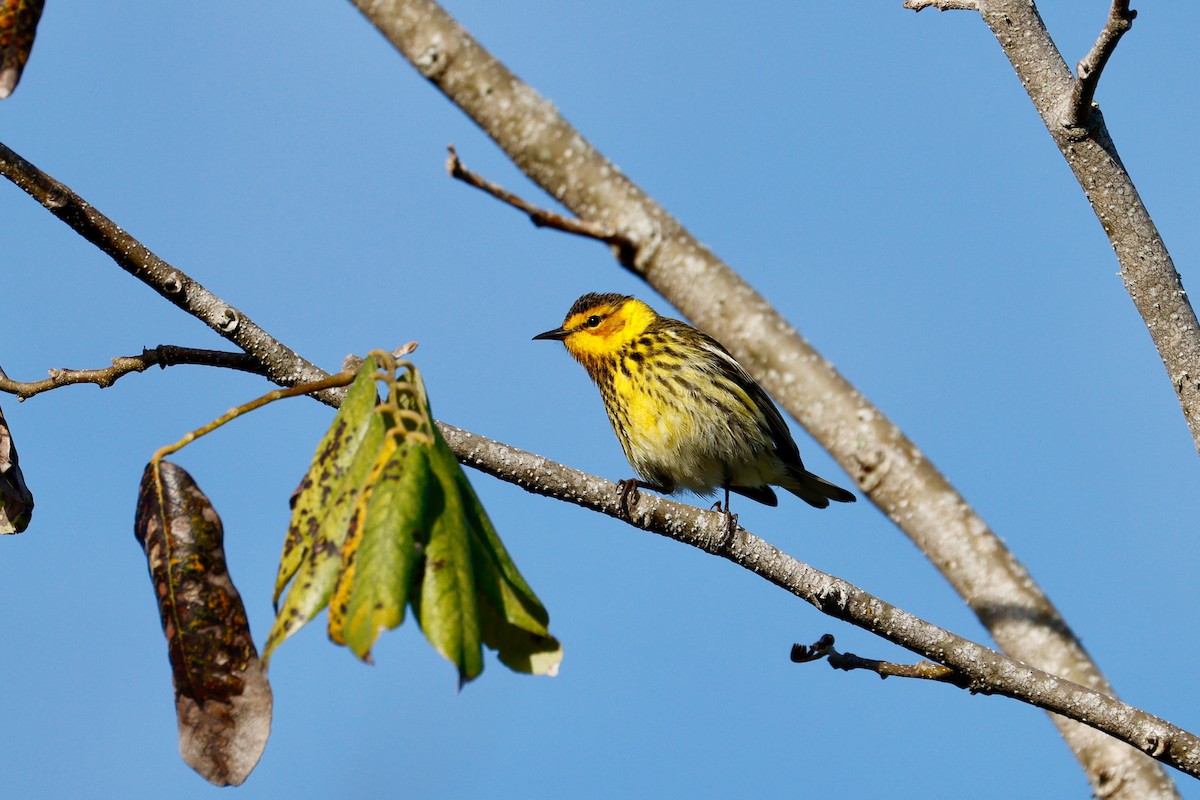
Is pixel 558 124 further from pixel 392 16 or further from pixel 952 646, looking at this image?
pixel 952 646

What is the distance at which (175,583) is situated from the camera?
247 cm

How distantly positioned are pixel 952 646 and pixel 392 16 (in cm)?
205

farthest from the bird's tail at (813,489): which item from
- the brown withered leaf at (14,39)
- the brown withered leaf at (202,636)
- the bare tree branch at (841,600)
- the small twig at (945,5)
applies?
the brown withered leaf at (14,39)

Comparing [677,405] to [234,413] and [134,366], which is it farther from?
[234,413]

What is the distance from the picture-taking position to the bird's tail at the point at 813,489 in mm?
8445

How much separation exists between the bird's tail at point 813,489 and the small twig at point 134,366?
203 inches

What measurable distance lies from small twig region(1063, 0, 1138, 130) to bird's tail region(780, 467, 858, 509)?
4.79 m

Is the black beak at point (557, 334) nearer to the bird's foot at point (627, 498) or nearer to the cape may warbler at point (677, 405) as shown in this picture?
the cape may warbler at point (677, 405)

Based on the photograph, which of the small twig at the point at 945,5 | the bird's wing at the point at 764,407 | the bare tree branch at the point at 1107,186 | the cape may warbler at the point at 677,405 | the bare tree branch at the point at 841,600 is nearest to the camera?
the bare tree branch at the point at 841,600

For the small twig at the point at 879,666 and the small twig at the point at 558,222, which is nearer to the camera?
the small twig at the point at 558,222

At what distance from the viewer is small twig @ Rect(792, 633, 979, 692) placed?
3.11 meters

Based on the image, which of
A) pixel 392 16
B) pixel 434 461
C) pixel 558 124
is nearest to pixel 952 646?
pixel 434 461

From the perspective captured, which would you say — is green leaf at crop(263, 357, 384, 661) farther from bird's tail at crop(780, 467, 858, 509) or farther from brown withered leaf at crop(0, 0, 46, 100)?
bird's tail at crop(780, 467, 858, 509)

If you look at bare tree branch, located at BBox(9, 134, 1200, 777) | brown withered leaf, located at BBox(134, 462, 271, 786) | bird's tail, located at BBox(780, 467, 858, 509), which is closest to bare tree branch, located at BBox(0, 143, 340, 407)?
bare tree branch, located at BBox(9, 134, 1200, 777)
